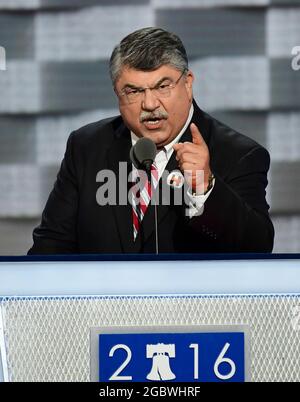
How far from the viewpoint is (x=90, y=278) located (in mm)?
2404

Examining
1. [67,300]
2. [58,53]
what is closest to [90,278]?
[67,300]

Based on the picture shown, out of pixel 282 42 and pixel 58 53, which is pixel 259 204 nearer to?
pixel 282 42

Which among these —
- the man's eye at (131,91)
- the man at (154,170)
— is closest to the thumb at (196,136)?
the man at (154,170)

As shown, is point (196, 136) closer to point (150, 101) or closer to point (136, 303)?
point (150, 101)

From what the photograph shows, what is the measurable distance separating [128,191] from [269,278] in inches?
22.7

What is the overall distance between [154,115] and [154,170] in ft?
0.51

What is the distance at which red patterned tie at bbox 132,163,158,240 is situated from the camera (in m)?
2.80

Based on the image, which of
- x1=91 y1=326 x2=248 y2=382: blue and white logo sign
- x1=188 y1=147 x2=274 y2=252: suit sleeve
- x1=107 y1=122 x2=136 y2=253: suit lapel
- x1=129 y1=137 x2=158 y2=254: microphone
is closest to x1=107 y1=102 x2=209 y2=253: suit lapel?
x1=107 y1=122 x2=136 y2=253: suit lapel

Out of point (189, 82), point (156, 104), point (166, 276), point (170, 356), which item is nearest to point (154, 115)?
point (156, 104)

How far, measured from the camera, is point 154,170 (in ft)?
9.30

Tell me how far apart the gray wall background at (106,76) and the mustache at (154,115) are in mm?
104

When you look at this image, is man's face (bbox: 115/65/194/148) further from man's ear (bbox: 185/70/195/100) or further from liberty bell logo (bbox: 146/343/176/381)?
liberty bell logo (bbox: 146/343/176/381)
